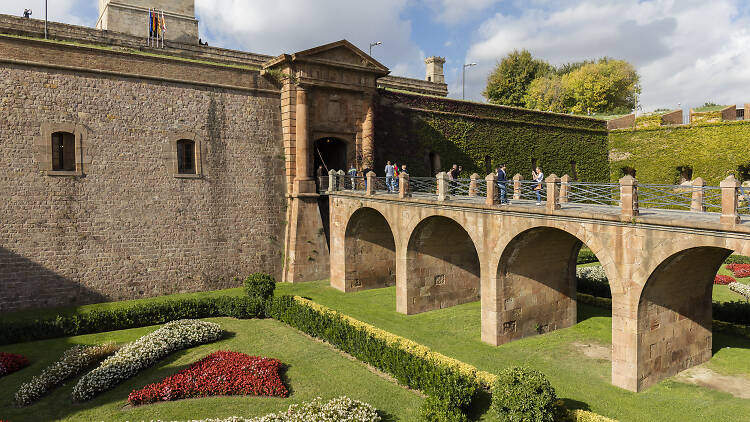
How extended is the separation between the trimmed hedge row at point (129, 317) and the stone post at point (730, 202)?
50.8ft

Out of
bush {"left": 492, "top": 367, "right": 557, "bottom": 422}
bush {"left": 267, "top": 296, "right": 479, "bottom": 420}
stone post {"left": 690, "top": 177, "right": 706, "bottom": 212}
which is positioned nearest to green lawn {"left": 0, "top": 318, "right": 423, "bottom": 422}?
bush {"left": 267, "top": 296, "right": 479, "bottom": 420}

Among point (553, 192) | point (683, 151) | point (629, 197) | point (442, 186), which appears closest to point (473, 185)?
point (442, 186)

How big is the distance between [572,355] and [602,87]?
43.8 m

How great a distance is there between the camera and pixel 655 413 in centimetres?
1127

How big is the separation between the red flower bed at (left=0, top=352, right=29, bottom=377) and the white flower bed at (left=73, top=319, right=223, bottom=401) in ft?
8.90

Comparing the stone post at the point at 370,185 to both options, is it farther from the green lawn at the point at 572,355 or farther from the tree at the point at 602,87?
the tree at the point at 602,87

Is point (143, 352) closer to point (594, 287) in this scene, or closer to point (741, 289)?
point (594, 287)

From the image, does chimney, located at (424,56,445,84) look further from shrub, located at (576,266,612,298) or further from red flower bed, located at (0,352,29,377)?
red flower bed, located at (0,352,29,377)

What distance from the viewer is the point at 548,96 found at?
51188 mm

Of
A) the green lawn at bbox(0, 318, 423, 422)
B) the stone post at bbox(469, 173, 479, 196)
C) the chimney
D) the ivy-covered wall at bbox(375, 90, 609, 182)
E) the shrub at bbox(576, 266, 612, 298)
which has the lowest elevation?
the green lawn at bbox(0, 318, 423, 422)

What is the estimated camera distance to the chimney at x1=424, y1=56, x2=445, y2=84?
38.9m

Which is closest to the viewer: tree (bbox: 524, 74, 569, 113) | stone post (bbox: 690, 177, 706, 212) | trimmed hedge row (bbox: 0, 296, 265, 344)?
stone post (bbox: 690, 177, 706, 212)

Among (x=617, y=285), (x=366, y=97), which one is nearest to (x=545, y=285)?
(x=617, y=285)

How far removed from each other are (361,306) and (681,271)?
1186 centimetres
